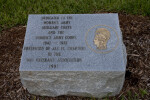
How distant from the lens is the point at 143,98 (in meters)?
2.89

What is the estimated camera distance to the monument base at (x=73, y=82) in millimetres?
2527

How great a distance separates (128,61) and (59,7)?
78.7 inches

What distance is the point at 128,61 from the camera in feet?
10.9

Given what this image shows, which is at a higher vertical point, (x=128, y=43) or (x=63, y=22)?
(x=63, y=22)

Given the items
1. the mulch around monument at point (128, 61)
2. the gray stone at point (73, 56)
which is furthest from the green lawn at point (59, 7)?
the gray stone at point (73, 56)

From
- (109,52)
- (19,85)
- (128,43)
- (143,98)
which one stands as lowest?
(19,85)

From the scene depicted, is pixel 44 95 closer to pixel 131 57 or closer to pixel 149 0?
pixel 131 57

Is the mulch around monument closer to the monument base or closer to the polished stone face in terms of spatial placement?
the monument base

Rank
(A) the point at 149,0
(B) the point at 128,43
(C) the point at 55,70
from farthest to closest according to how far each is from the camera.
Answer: (A) the point at 149,0, (B) the point at 128,43, (C) the point at 55,70

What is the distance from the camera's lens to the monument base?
253 centimetres

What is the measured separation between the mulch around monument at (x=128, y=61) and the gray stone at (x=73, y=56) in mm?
285

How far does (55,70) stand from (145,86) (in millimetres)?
1399

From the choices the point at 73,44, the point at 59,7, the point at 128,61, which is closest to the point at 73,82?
the point at 73,44

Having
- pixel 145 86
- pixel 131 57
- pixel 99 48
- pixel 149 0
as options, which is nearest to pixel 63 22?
pixel 99 48
